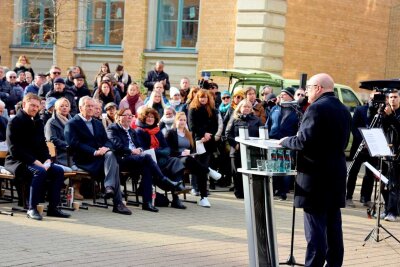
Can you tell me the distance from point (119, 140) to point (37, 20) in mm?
14798

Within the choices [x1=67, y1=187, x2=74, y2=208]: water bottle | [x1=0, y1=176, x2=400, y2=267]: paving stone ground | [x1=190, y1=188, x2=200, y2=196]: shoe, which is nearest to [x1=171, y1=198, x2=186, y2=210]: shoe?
[x1=0, y1=176, x2=400, y2=267]: paving stone ground

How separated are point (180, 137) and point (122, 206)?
7.37 ft

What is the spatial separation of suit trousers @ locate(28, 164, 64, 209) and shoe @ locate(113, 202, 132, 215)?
3.53 ft

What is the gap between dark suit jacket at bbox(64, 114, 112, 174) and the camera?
13.2m

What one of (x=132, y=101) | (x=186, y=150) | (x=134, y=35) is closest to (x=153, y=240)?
(x=186, y=150)

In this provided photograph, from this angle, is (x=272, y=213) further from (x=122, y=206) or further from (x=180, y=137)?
(x=180, y=137)

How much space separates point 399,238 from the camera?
40.9 feet

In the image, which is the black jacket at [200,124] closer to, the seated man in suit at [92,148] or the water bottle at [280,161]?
the seated man in suit at [92,148]

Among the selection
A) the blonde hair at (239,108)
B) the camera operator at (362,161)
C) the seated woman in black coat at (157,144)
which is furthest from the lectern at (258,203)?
the blonde hair at (239,108)

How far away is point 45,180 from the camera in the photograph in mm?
12234

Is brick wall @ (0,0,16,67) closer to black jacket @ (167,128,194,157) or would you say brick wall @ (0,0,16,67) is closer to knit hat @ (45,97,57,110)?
knit hat @ (45,97,57,110)

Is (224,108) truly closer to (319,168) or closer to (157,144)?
(157,144)

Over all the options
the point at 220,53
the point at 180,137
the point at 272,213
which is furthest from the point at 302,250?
the point at 220,53

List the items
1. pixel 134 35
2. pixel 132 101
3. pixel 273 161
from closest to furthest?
pixel 273 161, pixel 132 101, pixel 134 35
